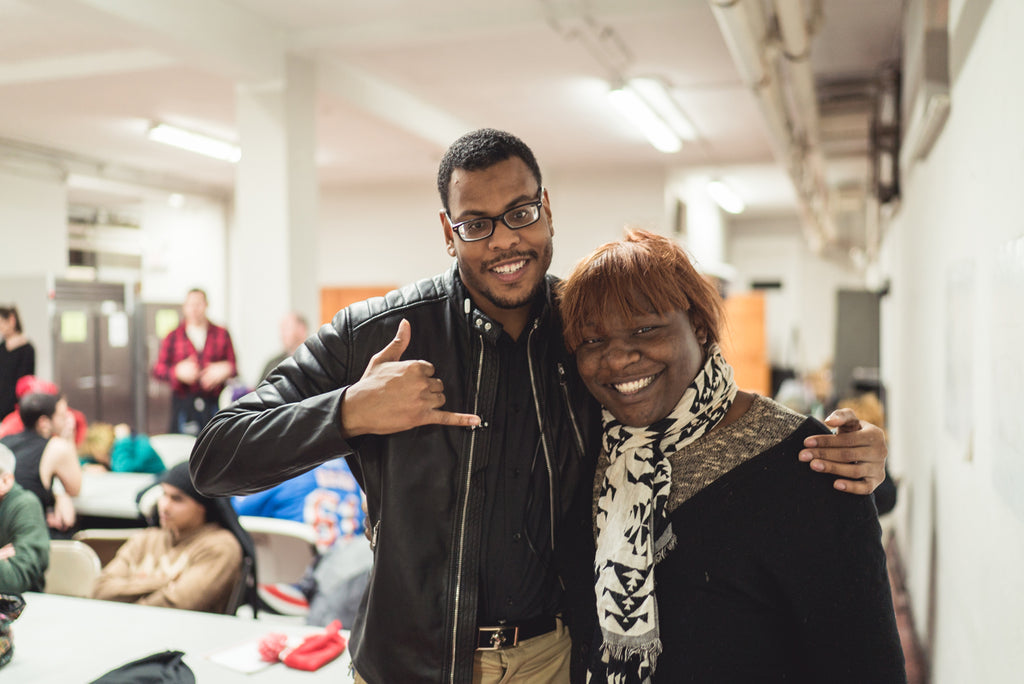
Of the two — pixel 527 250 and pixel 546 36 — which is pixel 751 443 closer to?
pixel 527 250

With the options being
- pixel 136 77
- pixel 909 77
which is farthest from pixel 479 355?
pixel 136 77

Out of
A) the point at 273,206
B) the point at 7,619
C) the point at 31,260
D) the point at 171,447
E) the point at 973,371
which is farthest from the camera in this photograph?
the point at 273,206

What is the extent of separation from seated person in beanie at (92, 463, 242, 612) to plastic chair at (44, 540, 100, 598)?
117 millimetres

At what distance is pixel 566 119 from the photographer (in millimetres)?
7090

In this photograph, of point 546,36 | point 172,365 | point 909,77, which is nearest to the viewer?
point 909,77

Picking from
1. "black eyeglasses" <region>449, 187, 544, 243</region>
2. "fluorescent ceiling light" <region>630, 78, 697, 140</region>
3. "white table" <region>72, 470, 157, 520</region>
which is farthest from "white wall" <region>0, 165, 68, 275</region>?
"fluorescent ceiling light" <region>630, 78, 697, 140</region>

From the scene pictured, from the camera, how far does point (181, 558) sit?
9.53 ft

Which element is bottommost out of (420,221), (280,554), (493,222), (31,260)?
(280,554)

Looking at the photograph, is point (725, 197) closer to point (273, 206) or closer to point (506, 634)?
point (273, 206)

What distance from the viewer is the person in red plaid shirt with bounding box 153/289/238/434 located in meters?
5.47

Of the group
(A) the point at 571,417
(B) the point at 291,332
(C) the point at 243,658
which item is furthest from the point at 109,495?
(A) the point at 571,417

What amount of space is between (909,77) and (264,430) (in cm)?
440

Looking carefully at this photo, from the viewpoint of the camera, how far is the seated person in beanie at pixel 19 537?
2404 mm

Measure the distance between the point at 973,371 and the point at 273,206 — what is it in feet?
14.0
